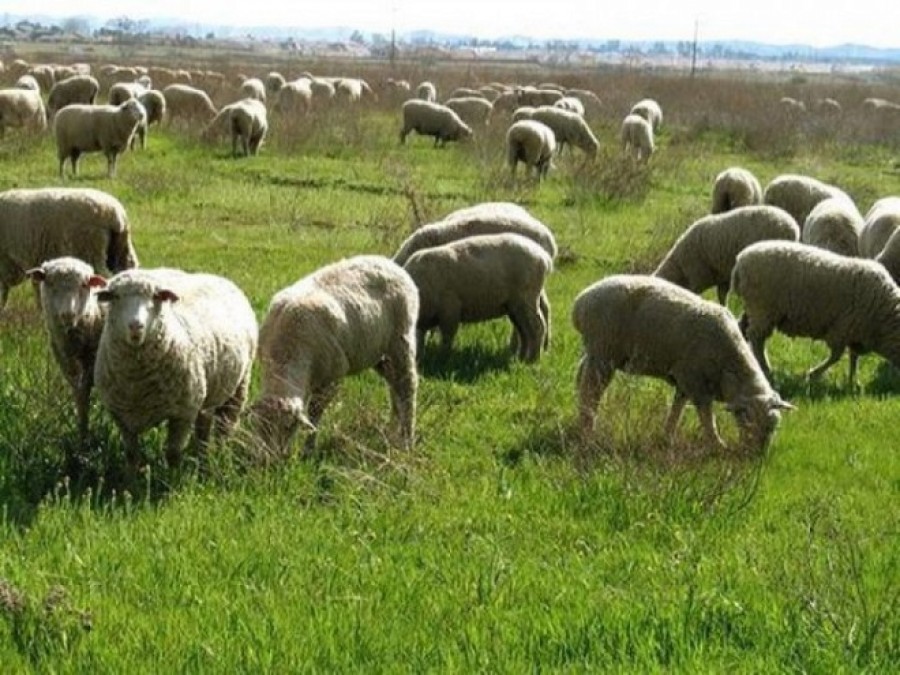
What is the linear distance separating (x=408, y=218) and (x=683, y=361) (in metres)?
8.67

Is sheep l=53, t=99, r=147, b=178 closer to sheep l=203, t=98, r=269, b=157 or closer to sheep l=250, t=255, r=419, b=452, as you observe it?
sheep l=203, t=98, r=269, b=157

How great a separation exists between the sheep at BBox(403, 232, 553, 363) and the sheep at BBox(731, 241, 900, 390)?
174cm

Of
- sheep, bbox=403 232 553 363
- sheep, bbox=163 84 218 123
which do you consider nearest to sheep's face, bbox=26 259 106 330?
sheep, bbox=403 232 553 363

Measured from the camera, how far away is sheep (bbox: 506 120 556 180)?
22141mm

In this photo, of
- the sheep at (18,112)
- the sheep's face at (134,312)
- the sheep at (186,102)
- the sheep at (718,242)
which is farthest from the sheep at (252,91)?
the sheep's face at (134,312)

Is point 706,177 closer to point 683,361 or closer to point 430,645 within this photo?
point 683,361

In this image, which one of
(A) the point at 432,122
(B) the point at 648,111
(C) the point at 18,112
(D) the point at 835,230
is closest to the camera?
(D) the point at 835,230

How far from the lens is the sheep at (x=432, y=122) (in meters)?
29.4

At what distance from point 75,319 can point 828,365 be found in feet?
20.4

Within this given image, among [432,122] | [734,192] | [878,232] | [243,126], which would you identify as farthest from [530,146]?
[878,232]

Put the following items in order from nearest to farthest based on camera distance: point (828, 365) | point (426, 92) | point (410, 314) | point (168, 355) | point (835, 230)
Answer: point (168, 355)
point (410, 314)
point (828, 365)
point (835, 230)
point (426, 92)

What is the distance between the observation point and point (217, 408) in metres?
7.62

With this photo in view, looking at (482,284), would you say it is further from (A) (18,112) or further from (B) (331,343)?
(A) (18,112)

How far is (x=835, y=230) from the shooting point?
12.3 metres
